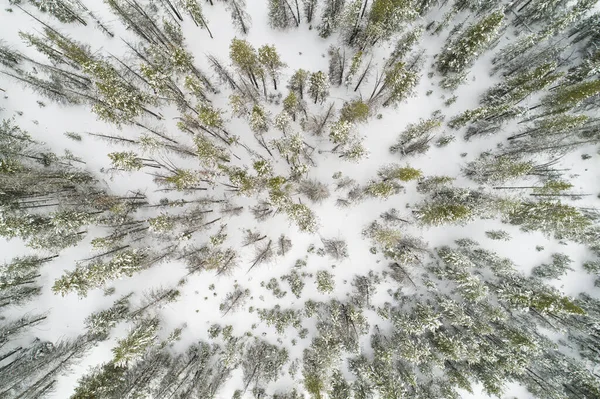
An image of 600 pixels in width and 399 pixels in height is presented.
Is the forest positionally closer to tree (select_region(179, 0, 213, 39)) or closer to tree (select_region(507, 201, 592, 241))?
tree (select_region(507, 201, 592, 241))

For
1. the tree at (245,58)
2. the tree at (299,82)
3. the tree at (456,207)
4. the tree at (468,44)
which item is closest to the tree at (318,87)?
the tree at (299,82)

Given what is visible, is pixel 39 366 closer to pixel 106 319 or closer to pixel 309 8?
pixel 106 319

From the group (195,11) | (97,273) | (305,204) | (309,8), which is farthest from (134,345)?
(309,8)

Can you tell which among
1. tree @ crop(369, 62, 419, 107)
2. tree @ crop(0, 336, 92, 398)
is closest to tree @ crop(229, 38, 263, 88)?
tree @ crop(369, 62, 419, 107)

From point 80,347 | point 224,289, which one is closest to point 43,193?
point 80,347

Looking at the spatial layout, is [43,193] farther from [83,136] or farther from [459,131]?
[459,131]
